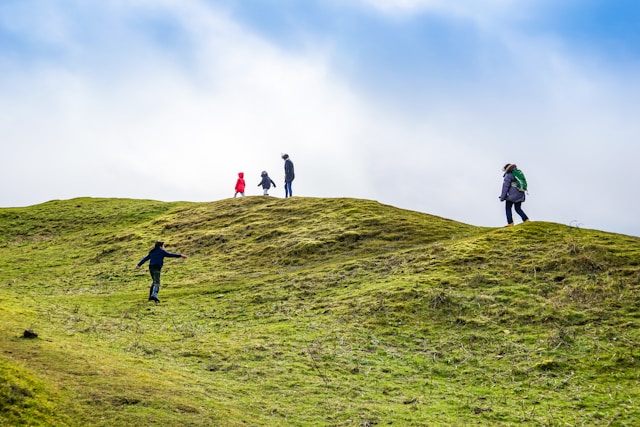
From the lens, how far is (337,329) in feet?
78.3

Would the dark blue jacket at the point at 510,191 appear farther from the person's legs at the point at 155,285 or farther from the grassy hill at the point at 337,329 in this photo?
the person's legs at the point at 155,285

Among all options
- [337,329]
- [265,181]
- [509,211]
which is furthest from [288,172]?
[337,329]

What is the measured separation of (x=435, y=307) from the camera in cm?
2530

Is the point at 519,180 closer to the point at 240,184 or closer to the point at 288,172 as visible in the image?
the point at 288,172

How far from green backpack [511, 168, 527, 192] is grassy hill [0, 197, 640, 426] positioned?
2.23 meters

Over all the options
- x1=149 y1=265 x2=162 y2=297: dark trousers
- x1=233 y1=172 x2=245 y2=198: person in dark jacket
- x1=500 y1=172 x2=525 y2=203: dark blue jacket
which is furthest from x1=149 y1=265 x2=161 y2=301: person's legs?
x1=233 y1=172 x2=245 y2=198: person in dark jacket

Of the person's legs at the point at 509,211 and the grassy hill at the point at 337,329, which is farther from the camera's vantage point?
the person's legs at the point at 509,211

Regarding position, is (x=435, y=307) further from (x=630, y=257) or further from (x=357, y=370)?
(x=630, y=257)

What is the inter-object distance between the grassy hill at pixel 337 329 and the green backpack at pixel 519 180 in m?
2.23

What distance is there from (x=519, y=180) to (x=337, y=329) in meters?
15.4

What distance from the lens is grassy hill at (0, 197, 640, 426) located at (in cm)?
1577

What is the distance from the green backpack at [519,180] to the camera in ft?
112

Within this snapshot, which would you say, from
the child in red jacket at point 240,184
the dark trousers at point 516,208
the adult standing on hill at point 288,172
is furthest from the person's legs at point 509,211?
the child in red jacket at point 240,184

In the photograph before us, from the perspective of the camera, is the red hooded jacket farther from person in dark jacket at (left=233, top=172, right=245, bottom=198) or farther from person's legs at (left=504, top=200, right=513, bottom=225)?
person's legs at (left=504, top=200, right=513, bottom=225)
